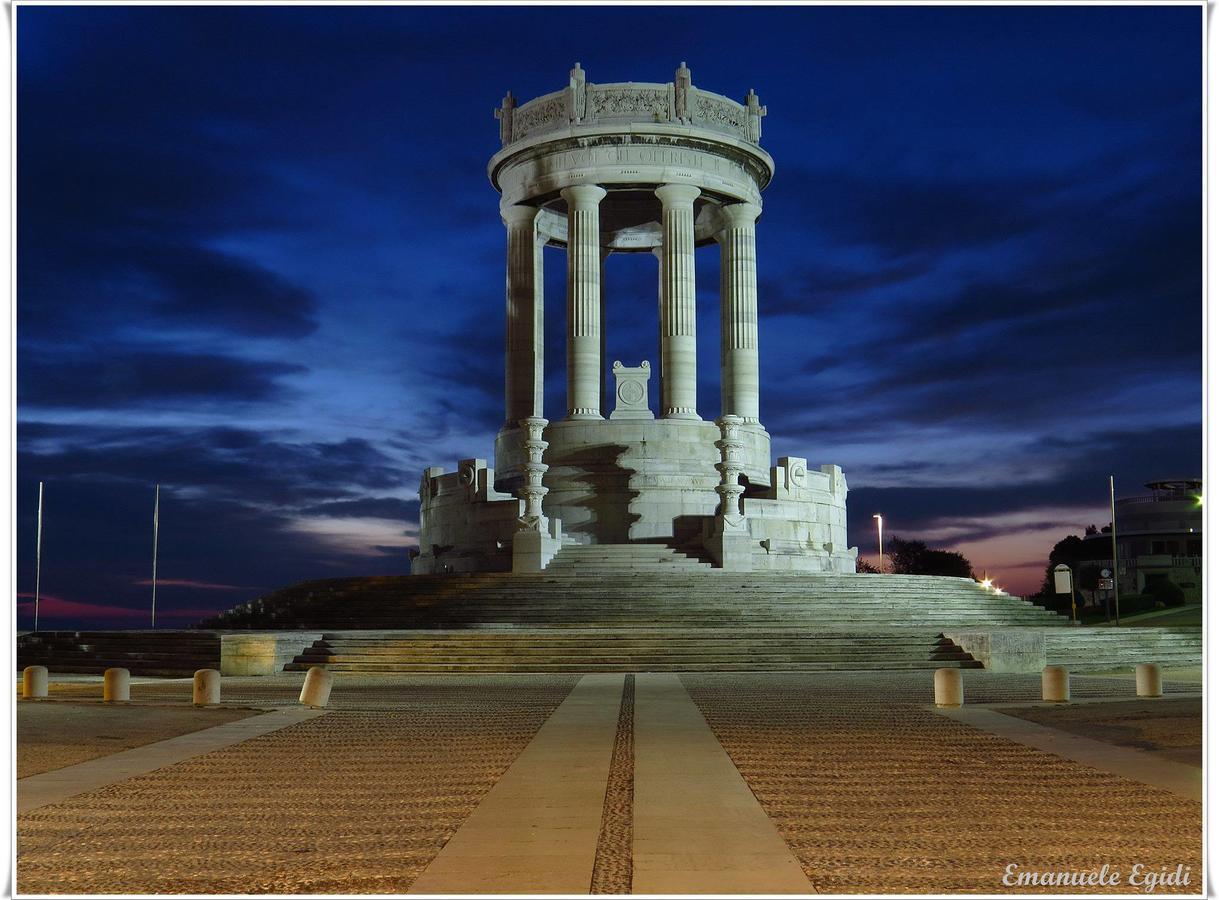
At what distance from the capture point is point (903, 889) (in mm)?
9891

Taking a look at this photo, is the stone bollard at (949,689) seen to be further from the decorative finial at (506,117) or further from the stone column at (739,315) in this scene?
the decorative finial at (506,117)

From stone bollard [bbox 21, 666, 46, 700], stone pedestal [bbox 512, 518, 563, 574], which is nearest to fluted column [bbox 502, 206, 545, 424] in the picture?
stone pedestal [bbox 512, 518, 563, 574]

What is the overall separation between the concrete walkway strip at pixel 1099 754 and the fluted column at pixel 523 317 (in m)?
49.7

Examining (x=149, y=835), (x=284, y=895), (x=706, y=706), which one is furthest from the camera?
(x=706, y=706)

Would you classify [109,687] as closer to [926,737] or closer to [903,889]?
[926,737]

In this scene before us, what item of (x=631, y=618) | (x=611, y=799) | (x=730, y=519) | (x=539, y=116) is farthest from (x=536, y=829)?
(x=539, y=116)

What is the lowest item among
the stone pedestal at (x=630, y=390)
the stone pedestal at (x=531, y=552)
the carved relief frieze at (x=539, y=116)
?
the stone pedestal at (x=531, y=552)

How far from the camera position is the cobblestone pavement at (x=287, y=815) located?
1052 centimetres

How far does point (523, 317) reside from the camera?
72.6 meters

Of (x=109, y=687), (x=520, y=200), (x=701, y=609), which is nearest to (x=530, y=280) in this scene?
(x=520, y=200)

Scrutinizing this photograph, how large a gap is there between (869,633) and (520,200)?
40210 millimetres

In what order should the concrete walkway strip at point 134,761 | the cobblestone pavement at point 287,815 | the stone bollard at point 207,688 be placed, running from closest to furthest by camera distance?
the cobblestone pavement at point 287,815 → the concrete walkway strip at point 134,761 → the stone bollard at point 207,688

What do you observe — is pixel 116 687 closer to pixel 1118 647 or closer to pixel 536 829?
pixel 536 829

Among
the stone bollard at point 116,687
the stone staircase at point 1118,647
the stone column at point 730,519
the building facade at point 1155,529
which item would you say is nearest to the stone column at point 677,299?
the stone column at point 730,519
